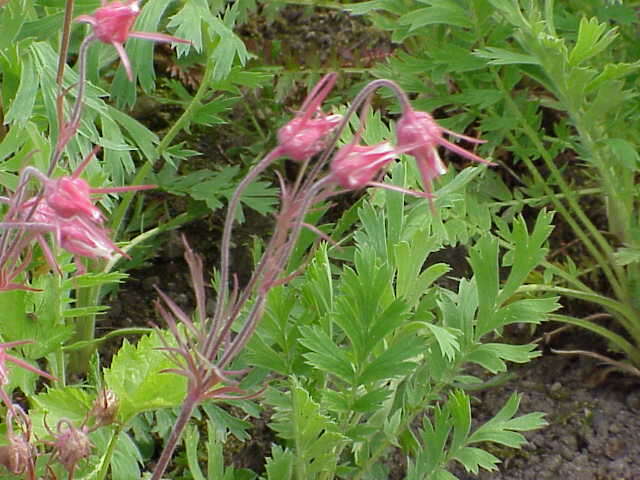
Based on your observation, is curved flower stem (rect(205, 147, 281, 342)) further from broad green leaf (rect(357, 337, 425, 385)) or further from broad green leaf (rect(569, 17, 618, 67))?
broad green leaf (rect(569, 17, 618, 67))

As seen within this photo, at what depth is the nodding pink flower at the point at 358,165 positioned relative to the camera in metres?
0.74

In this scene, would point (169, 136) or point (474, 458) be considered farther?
point (169, 136)

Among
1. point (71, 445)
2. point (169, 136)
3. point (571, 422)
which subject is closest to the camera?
point (71, 445)

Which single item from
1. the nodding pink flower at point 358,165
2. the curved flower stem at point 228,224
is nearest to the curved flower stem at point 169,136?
the curved flower stem at point 228,224

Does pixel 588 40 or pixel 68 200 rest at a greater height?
pixel 68 200

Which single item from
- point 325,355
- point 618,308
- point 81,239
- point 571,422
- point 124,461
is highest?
point 81,239

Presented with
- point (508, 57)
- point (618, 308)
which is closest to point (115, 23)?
point (508, 57)

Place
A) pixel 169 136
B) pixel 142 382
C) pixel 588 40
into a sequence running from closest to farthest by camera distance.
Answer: pixel 142 382, pixel 588 40, pixel 169 136

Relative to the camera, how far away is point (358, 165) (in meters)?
0.74

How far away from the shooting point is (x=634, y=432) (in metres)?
1.74

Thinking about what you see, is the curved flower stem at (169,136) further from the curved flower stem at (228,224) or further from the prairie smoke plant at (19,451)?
the curved flower stem at (228,224)

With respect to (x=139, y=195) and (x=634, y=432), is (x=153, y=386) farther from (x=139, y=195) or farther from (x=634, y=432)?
(x=634, y=432)

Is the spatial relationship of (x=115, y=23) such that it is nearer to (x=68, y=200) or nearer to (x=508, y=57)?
(x=68, y=200)

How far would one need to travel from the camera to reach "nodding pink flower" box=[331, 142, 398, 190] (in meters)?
0.74
